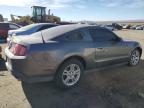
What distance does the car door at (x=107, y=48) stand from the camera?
16.7 feet

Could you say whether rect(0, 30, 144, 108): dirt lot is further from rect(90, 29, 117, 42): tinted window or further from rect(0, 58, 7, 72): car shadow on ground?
rect(90, 29, 117, 42): tinted window

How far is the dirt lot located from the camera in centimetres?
383

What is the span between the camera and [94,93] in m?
4.35

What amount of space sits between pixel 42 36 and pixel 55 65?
848 mm

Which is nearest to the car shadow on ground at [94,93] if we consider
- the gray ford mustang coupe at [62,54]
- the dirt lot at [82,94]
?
the dirt lot at [82,94]

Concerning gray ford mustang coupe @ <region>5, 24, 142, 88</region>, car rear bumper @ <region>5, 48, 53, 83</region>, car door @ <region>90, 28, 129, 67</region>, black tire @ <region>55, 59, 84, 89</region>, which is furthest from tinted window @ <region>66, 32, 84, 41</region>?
car rear bumper @ <region>5, 48, 53, 83</region>

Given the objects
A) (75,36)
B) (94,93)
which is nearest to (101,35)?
(75,36)

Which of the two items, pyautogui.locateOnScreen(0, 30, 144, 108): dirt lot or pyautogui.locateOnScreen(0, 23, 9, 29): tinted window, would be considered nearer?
pyautogui.locateOnScreen(0, 30, 144, 108): dirt lot

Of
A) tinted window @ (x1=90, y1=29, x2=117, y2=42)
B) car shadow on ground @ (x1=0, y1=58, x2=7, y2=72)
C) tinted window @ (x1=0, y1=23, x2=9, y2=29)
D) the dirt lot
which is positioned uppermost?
tinted window @ (x1=90, y1=29, x2=117, y2=42)

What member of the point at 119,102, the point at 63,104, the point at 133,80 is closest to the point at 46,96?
the point at 63,104

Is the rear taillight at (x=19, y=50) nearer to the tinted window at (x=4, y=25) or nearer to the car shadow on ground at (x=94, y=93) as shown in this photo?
the car shadow on ground at (x=94, y=93)

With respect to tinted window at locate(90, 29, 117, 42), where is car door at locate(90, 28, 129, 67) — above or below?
below

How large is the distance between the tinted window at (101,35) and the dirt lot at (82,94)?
1.14m

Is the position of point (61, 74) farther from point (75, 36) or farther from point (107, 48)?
point (107, 48)
